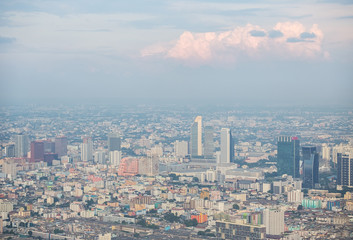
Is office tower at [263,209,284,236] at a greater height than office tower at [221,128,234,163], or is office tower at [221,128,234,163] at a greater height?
office tower at [221,128,234,163]

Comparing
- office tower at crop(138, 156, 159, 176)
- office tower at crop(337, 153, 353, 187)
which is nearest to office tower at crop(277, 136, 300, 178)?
office tower at crop(337, 153, 353, 187)

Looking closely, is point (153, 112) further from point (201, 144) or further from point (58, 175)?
point (58, 175)

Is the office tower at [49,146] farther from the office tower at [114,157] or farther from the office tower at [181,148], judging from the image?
the office tower at [181,148]

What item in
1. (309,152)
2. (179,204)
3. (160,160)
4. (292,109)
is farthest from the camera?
(292,109)

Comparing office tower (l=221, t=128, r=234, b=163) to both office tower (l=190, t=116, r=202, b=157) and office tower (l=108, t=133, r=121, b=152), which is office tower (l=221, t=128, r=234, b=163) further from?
office tower (l=108, t=133, r=121, b=152)

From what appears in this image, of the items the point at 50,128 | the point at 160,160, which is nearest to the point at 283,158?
the point at 160,160

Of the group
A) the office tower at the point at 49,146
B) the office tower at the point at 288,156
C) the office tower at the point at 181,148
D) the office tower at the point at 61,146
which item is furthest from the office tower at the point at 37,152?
the office tower at the point at 288,156
